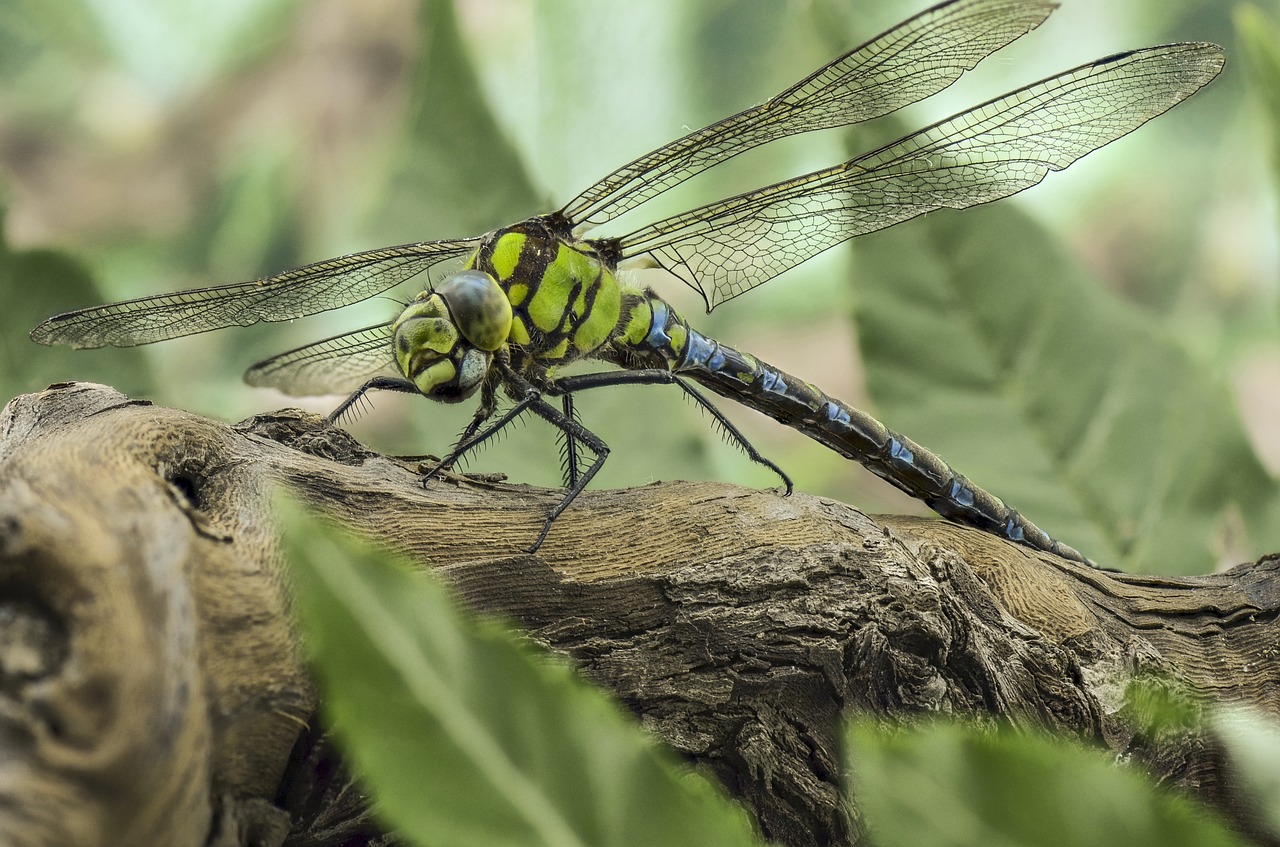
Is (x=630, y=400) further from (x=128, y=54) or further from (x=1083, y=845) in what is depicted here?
(x=128, y=54)

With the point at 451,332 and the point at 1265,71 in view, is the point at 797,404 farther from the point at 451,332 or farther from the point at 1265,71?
the point at 1265,71

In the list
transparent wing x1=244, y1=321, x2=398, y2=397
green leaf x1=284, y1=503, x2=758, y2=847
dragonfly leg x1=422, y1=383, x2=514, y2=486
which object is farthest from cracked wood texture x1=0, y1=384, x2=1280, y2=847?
transparent wing x1=244, y1=321, x2=398, y2=397

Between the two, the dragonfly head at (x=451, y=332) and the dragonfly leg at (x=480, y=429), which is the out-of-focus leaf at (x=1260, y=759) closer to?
the dragonfly leg at (x=480, y=429)

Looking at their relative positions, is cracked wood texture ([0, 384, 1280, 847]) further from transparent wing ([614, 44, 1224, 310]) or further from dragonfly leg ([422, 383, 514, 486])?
transparent wing ([614, 44, 1224, 310])

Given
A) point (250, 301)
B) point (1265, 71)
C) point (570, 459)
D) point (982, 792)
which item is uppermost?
point (1265, 71)

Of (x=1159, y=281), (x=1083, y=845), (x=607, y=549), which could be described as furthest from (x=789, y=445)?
(x=1083, y=845)

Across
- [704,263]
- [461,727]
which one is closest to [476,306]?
[704,263]

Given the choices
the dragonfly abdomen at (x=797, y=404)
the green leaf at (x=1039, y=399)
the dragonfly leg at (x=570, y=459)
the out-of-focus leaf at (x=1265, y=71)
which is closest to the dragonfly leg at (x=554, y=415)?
the dragonfly leg at (x=570, y=459)
